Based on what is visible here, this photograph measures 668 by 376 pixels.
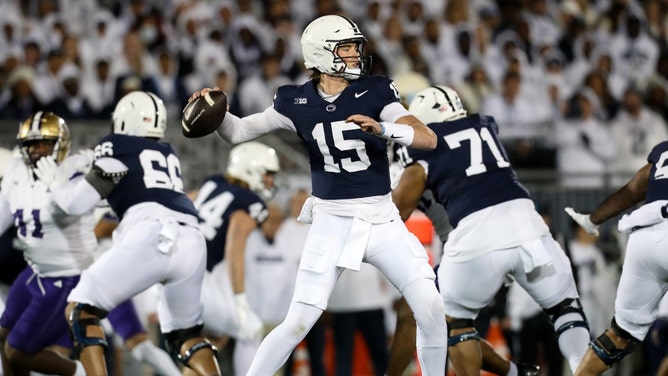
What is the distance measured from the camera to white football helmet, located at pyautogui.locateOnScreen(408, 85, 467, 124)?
7.30 m

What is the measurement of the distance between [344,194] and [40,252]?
7.89ft

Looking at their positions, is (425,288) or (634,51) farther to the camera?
(634,51)

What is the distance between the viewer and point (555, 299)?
23.0 ft

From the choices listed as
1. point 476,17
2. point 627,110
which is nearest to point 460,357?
point 627,110

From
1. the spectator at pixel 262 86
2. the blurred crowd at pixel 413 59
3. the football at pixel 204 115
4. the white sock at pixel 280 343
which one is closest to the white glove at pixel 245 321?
the white sock at pixel 280 343

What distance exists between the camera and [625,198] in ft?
22.7

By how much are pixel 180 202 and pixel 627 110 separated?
7.51 metres

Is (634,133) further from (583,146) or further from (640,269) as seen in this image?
(640,269)

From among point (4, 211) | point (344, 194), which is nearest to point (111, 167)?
point (4, 211)

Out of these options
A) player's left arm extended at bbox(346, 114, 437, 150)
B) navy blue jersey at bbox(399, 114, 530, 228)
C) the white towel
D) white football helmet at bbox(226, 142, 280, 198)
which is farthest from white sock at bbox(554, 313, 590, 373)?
white football helmet at bbox(226, 142, 280, 198)

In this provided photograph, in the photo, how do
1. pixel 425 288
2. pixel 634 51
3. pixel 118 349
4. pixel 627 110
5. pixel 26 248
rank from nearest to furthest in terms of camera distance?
pixel 425 288
pixel 26 248
pixel 118 349
pixel 627 110
pixel 634 51

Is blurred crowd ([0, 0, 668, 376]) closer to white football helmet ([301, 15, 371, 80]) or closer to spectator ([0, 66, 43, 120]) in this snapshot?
spectator ([0, 66, 43, 120])

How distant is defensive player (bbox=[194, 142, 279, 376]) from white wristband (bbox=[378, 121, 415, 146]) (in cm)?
262

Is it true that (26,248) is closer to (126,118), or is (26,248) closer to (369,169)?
(126,118)
